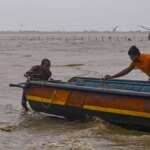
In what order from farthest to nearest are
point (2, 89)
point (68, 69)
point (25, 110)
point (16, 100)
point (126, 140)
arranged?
1. point (68, 69)
2. point (2, 89)
3. point (16, 100)
4. point (25, 110)
5. point (126, 140)

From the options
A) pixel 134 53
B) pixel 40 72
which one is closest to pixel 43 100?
pixel 40 72

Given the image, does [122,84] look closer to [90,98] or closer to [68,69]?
[90,98]

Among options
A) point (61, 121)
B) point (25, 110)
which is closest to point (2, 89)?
point (25, 110)

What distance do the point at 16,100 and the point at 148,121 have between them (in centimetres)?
613

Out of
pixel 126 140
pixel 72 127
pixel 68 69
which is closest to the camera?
pixel 126 140

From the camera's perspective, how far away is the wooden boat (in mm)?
9477

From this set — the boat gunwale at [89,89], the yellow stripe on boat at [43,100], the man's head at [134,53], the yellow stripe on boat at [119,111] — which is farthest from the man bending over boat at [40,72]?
the man's head at [134,53]

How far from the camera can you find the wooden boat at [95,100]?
31.1 feet

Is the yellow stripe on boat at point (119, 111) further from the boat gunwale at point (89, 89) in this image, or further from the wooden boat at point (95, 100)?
the boat gunwale at point (89, 89)

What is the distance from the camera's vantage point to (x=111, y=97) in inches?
389

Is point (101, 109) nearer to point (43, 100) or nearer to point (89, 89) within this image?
point (89, 89)

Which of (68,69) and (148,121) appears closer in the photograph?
(148,121)

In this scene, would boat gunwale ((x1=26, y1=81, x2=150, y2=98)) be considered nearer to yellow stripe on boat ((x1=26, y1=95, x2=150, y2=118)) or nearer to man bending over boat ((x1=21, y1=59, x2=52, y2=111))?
yellow stripe on boat ((x1=26, y1=95, x2=150, y2=118))

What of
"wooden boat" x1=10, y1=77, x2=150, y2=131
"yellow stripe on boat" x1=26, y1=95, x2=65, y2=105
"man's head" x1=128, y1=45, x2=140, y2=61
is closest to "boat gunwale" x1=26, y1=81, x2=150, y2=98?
"wooden boat" x1=10, y1=77, x2=150, y2=131
